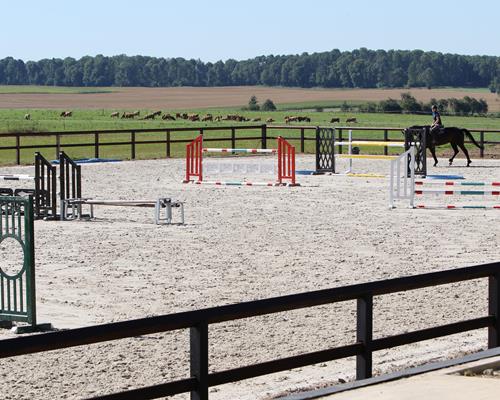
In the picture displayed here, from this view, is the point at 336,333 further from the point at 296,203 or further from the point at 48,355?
the point at 296,203

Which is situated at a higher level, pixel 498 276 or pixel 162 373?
pixel 498 276

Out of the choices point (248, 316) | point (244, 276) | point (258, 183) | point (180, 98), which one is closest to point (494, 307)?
point (248, 316)

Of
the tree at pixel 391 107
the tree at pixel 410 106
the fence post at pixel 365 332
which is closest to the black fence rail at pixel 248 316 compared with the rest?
the fence post at pixel 365 332

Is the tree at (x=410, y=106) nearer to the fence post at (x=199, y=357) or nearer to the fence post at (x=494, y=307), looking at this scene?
the fence post at (x=494, y=307)

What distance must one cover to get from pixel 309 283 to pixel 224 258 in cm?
256

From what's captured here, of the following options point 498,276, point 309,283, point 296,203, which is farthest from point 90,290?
point 296,203

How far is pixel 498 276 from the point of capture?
920cm

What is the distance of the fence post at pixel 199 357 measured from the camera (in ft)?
23.7

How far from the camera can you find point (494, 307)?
932 cm

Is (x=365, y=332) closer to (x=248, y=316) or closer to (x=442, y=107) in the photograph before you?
(x=248, y=316)

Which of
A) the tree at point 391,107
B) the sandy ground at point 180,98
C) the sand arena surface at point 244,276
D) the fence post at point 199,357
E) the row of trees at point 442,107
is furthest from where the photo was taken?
the sandy ground at point 180,98

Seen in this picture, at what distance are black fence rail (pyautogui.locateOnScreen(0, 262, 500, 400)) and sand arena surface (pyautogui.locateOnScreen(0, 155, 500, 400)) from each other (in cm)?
72

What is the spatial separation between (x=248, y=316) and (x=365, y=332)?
3.63 feet

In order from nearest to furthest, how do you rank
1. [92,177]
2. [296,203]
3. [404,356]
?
[404,356] < [296,203] < [92,177]
